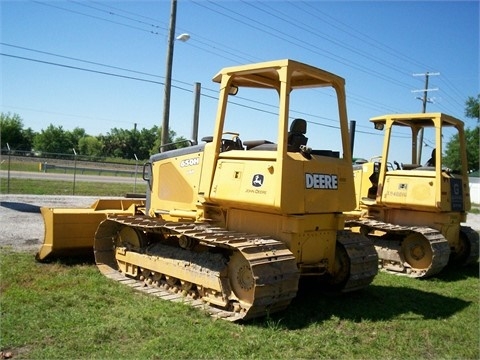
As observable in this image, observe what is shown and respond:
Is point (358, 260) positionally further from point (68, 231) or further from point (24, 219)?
point (24, 219)

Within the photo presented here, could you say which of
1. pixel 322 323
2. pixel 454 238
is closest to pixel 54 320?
pixel 322 323

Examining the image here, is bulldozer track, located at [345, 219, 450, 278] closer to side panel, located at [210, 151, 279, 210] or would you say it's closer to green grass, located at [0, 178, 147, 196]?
side panel, located at [210, 151, 279, 210]

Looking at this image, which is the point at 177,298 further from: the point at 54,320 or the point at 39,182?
the point at 39,182

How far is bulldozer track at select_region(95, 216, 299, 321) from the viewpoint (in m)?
5.22

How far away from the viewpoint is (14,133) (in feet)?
206

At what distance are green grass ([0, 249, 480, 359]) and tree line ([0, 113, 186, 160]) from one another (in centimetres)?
5652

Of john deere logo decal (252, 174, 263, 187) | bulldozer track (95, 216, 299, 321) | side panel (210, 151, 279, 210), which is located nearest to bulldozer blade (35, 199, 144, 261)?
bulldozer track (95, 216, 299, 321)

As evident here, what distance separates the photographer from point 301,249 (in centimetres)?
610

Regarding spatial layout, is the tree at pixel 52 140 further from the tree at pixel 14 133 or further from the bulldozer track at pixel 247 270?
the bulldozer track at pixel 247 270

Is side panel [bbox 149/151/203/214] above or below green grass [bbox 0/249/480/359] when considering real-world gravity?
above

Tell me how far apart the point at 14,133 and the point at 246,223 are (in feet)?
210

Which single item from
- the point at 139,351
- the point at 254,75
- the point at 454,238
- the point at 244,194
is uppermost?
the point at 254,75

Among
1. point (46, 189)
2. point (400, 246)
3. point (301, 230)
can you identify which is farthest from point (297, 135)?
point (46, 189)

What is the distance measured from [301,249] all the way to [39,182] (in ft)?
65.1
